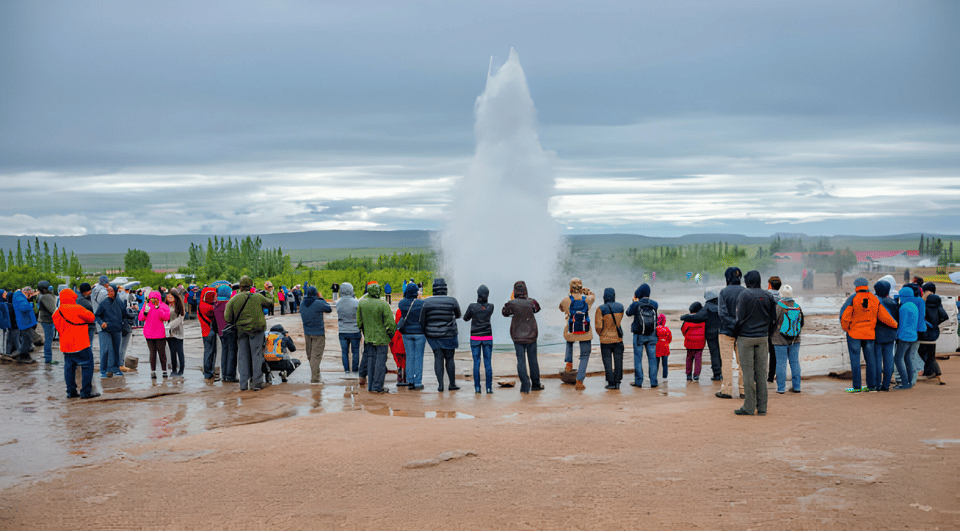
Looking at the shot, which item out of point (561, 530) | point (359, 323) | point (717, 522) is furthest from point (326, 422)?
point (717, 522)

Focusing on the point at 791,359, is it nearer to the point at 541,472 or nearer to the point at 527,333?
the point at 527,333

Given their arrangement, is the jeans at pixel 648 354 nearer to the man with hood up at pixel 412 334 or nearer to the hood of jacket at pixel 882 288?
the hood of jacket at pixel 882 288

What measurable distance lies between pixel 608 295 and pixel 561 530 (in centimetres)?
697

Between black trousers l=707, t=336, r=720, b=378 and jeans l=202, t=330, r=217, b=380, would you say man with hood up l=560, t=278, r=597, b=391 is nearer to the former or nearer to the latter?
black trousers l=707, t=336, r=720, b=378

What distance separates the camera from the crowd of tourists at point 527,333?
1160 centimetres

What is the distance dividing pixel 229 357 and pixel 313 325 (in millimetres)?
1776

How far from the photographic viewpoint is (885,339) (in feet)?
38.6

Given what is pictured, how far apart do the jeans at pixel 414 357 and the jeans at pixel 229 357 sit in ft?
11.2

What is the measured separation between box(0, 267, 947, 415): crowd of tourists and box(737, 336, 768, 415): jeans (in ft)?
0.05

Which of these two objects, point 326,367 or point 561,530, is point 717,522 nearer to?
point 561,530

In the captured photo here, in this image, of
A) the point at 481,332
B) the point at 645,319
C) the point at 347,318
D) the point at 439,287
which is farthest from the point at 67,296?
the point at 645,319

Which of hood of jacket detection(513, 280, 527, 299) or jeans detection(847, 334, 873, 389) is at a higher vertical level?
hood of jacket detection(513, 280, 527, 299)

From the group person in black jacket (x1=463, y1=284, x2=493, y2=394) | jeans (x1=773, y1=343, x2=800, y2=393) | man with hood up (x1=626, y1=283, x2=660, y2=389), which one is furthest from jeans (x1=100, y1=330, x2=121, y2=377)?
jeans (x1=773, y1=343, x2=800, y2=393)

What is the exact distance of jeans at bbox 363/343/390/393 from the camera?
12.8 metres
